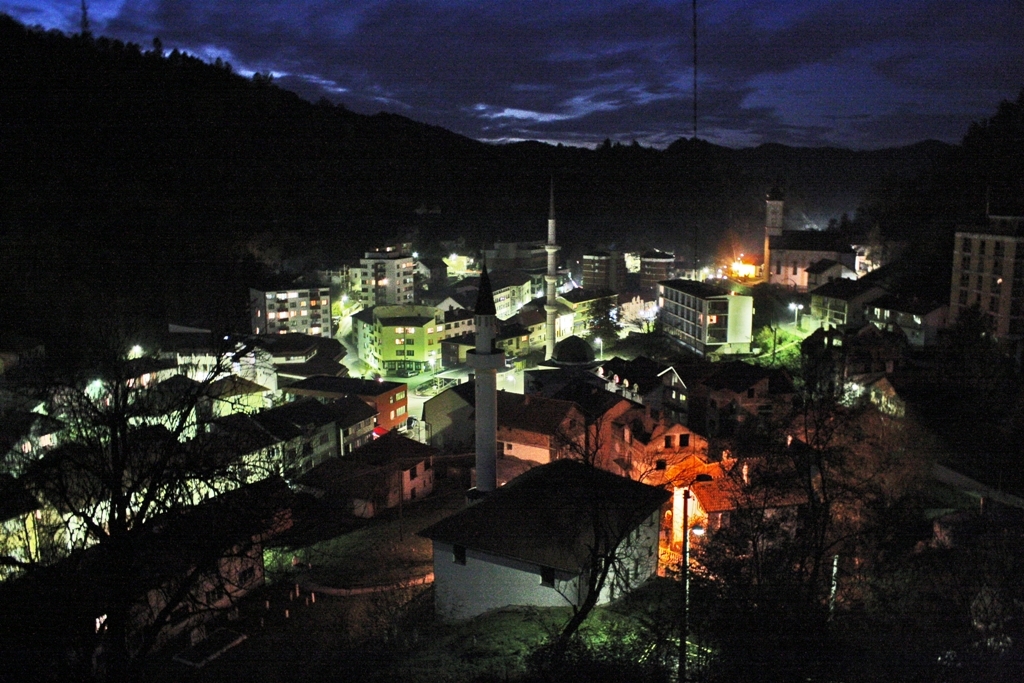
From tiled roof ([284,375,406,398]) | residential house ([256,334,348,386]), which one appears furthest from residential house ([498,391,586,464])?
residential house ([256,334,348,386])

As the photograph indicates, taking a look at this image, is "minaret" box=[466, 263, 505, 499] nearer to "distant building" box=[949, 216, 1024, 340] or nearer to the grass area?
the grass area

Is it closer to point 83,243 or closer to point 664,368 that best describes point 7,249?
point 83,243

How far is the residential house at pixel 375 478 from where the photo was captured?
7.27 meters

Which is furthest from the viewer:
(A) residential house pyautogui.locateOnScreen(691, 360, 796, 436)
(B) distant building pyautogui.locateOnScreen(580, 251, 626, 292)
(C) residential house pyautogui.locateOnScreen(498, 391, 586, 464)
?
(B) distant building pyautogui.locateOnScreen(580, 251, 626, 292)

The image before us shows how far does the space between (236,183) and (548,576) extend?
2250cm

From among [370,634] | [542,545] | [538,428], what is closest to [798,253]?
[538,428]

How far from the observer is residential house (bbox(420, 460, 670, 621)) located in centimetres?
459

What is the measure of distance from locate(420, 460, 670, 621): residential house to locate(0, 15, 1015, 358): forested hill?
40.3 ft

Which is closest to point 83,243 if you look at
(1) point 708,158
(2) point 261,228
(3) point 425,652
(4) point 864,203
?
(2) point 261,228

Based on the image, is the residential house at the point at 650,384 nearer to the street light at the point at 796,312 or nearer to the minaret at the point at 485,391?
the minaret at the point at 485,391

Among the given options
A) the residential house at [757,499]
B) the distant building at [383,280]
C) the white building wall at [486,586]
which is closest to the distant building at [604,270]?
the distant building at [383,280]

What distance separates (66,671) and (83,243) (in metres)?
17.2

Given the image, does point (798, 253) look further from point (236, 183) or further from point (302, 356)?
point (236, 183)

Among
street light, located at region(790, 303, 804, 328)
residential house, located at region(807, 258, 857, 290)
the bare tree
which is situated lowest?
street light, located at region(790, 303, 804, 328)
